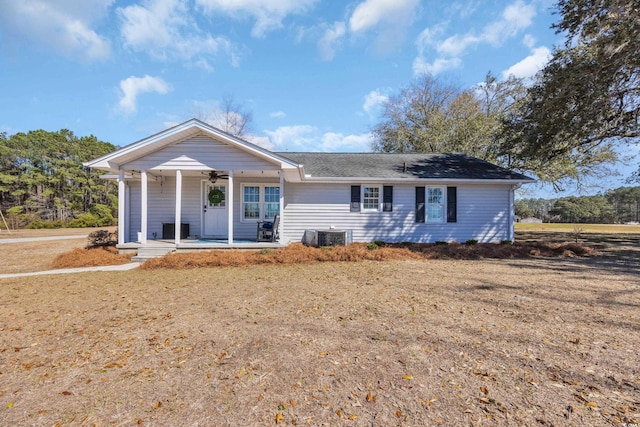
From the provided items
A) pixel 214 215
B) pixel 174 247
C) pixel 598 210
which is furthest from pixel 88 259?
pixel 598 210

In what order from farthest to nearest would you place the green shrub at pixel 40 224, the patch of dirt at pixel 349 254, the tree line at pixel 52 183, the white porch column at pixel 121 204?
the tree line at pixel 52 183
the green shrub at pixel 40 224
the white porch column at pixel 121 204
the patch of dirt at pixel 349 254

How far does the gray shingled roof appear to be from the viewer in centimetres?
1206

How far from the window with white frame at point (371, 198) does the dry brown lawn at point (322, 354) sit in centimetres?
627

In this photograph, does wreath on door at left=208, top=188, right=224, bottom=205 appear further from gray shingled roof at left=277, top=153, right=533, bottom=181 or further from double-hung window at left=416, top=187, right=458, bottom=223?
double-hung window at left=416, top=187, right=458, bottom=223

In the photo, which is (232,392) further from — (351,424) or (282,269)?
(282,269)

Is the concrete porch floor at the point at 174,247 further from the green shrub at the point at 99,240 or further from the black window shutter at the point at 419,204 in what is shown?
the black window shutter at the point at 419,204

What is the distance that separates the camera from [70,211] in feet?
108

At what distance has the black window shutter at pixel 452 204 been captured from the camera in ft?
40.3

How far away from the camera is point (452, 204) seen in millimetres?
12312

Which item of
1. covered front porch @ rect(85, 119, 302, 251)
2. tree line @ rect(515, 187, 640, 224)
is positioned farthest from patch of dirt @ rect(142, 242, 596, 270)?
tree line @ rect(515, 187, 640, 224)

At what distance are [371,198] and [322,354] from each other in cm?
961

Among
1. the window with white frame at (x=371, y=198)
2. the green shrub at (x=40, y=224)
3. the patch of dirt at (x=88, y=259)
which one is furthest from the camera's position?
the green shrub at (x=40, y=224)

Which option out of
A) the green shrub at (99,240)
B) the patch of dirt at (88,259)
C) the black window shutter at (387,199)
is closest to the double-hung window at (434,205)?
the black window shutter at (387,199)

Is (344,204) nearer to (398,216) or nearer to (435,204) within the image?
(398,216)
